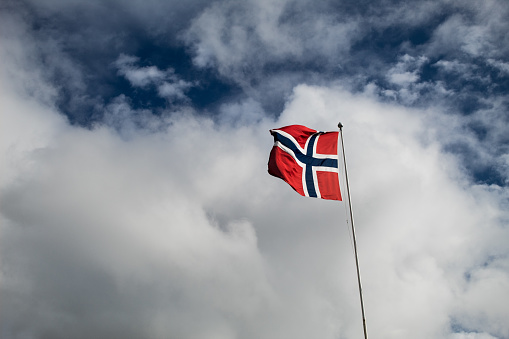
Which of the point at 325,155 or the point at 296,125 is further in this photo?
the point at 296,125

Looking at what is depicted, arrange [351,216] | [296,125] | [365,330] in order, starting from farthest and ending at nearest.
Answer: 1. [296,125]
2. [351,216]
3. [365,330]

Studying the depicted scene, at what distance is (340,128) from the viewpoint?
33.7 meters

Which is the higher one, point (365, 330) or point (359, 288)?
point (359, 288)

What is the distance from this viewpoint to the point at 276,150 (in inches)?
1341

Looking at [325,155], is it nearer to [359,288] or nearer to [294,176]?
[294,176]

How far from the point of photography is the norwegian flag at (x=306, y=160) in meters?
31.6

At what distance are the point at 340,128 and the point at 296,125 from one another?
4.07 meters

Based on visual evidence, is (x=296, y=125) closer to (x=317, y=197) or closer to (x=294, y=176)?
(x=294, y=176)

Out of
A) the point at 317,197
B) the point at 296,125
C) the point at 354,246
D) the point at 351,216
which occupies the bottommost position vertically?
the point at 354,246

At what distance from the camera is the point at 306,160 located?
33.6m

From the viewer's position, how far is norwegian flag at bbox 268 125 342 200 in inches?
1246

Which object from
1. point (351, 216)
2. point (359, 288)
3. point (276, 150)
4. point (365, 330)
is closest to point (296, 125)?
point (276, 150)

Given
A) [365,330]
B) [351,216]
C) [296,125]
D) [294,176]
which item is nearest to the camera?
[365,330]

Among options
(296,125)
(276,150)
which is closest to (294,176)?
(276,150)
